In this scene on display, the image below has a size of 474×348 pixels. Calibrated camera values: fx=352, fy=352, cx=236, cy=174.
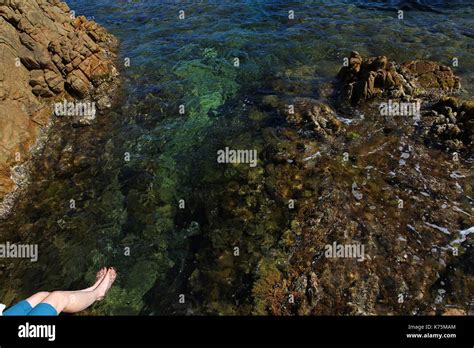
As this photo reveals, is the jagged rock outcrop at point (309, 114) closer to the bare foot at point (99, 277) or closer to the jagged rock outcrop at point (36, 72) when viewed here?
the jagged rock outcrop at point (36, 72)

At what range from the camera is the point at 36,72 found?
55.2 ft

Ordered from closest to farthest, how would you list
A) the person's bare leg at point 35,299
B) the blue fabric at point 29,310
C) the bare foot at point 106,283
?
the blue fabric at point 29,310
the person's bare leg at point 35,299
the bare foot at point 106,283

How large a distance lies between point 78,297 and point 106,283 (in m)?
0.90

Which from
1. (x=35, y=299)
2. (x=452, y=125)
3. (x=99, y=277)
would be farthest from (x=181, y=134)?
(x=452, y=125)

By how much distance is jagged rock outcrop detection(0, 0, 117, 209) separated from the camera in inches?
579

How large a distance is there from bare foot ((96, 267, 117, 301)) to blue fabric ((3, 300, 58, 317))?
176 cm

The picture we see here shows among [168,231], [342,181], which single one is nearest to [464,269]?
[342,181]

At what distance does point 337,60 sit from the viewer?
19.2 meters

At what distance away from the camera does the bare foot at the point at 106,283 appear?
977 centimetres

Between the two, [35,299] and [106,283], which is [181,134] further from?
[35,299]

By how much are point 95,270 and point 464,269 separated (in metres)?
10.4

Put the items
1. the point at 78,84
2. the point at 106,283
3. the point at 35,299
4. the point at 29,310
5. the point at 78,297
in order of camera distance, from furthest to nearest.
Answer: the point at 78,84
the point at 106,283
the point at 78,297
the point at 35,299
the point at 29,310

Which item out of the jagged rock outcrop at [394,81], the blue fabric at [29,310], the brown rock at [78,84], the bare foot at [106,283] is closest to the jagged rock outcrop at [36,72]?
the brown rock at [78,84]

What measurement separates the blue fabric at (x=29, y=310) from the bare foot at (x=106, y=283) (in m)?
1.76
